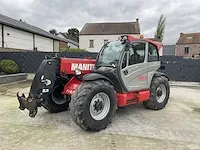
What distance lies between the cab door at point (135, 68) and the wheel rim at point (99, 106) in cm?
68

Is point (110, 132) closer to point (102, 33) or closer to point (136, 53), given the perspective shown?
point (136, 53)

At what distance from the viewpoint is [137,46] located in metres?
4.78

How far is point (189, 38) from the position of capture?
134 feet

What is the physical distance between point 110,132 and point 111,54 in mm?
1811

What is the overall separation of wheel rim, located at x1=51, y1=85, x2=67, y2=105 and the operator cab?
42.3 inches

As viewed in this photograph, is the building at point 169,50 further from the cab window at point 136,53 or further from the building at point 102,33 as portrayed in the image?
the cab window at point 136,53

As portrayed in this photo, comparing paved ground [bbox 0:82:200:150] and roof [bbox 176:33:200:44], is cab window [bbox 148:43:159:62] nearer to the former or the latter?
paved ground [bbox 0:82:200:150]

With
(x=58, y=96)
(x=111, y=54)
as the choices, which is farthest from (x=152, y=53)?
(x=58, y=96)

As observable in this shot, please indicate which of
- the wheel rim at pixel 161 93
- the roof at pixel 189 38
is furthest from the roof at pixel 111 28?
the wheel rim at pixel 161 93

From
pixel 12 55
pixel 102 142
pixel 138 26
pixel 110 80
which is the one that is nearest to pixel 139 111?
pixel 110 80

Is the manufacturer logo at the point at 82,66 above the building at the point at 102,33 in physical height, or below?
below

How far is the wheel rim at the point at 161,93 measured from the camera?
18.4ft

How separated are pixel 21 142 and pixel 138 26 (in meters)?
28.8

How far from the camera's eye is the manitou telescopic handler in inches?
147
